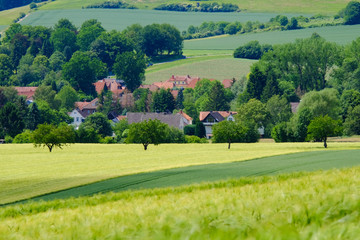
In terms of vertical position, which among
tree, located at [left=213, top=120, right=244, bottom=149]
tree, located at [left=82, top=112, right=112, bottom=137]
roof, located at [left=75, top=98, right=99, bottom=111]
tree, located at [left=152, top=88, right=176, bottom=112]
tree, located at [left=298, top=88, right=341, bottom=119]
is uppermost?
tree, located at [left=213, top=120, right=244, bottom=149]

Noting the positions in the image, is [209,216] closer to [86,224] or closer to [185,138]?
[86,224]

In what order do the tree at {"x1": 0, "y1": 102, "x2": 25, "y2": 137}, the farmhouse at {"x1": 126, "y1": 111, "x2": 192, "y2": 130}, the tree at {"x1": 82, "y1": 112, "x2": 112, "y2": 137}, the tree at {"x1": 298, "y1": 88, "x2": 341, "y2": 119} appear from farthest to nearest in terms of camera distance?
the farmhouse at {"x1": 126, "y1": 111, "x2": 192, "y2": 130}, the tree at {"x1": 0, "y1": 102, "x2": 25, "y2": 137}, the tree at {"x1": 82, "y1": 112, "x2": 112, "y2": 137}, the tree at {"x1": 298, "y1": 88, "x2": 341, "y2": 119}

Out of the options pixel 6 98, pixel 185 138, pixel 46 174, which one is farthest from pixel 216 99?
pixel 46 174

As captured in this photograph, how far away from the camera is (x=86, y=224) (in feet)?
34.5

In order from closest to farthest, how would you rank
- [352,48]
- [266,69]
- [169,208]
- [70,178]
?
[169,208] → [70,178] → [266,69] → [352,48]

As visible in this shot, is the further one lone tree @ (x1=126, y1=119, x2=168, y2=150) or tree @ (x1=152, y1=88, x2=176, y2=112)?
tree @ (x1=152, y1=88, x2=176, y2=112)

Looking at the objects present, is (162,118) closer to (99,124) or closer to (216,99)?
(216,99)

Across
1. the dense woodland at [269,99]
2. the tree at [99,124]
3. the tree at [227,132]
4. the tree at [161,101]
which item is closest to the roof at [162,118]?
the dense woodland at [269,99]

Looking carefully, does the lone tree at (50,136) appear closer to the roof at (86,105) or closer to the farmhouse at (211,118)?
the farmhouse at (211,118)

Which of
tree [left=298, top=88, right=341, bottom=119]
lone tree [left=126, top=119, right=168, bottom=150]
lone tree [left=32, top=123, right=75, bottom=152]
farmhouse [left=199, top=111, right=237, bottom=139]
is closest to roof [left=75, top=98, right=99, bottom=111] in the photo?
farmhouse [left=199, top=111, right=237, bottom=139]

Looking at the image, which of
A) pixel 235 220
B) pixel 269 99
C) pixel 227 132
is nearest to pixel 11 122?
pixel 269 99

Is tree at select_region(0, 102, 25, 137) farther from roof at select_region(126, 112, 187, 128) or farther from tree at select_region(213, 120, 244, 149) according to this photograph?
tree at select_region(213, 120, 244, 149)

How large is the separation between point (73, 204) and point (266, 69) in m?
154

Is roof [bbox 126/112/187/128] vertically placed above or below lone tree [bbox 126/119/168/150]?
below
